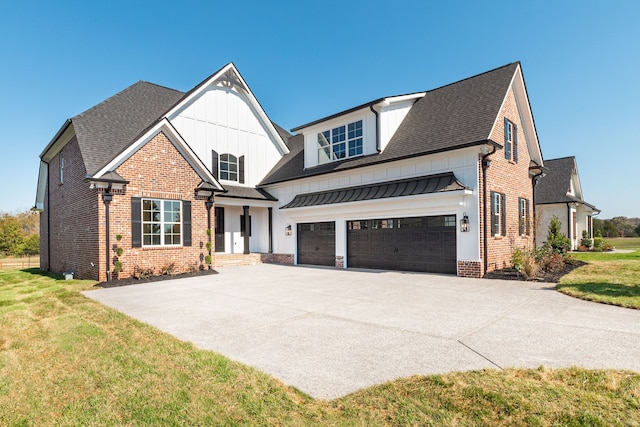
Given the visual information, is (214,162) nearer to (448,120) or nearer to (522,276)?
(448,120)

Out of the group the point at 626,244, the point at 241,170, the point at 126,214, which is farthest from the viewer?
the point at 626,244

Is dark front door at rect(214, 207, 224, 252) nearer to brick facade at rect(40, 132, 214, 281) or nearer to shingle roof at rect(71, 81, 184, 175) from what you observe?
brick facade at rect(40, 132, 214, 281)

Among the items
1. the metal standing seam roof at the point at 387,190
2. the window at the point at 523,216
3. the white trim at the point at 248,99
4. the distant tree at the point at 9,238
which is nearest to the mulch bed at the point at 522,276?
the window at the point at 523,216

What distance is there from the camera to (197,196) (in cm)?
1534

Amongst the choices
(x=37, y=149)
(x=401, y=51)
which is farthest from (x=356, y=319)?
(x=37, y=149)

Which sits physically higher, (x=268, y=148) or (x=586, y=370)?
(x=268, y=148)

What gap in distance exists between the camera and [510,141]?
15320 mm

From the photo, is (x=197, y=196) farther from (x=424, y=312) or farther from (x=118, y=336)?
(x=424, y=312)

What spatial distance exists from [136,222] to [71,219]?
4.16 metres

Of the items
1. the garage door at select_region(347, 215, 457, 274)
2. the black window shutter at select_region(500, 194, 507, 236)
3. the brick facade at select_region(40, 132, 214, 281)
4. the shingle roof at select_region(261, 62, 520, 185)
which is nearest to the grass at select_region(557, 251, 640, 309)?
the black window shutter at select_region(500, 194, 507, 236)

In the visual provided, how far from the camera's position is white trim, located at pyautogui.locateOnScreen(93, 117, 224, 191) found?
42.2 feet

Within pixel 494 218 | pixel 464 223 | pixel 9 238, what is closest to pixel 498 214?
pixel 494 218

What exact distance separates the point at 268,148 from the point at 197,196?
26.0 ft

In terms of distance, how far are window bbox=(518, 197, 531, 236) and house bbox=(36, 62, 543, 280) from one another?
5.9 inches
